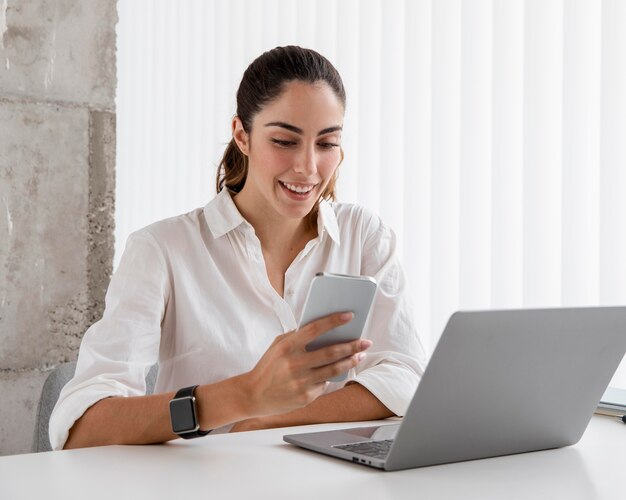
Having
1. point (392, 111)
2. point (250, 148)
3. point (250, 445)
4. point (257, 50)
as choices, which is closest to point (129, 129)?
point (257, 50)

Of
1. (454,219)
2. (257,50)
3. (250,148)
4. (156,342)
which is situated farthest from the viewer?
(257,50)

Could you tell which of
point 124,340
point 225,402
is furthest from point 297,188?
point 225,402

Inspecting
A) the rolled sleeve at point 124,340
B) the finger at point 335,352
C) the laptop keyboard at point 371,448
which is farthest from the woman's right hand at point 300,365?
the rolled sleeve at point 124,340

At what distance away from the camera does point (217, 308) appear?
191 centimetres

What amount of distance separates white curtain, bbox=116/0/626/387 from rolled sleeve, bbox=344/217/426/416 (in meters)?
0.34

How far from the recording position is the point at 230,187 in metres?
2.13

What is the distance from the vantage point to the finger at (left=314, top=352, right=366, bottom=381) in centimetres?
129

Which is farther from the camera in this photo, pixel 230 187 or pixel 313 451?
pixel 230 187

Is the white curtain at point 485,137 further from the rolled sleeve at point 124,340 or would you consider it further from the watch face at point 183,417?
the watch face at point 183,417

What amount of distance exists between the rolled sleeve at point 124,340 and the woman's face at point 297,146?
313 millimetres

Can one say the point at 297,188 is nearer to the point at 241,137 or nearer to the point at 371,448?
the point at 241,137

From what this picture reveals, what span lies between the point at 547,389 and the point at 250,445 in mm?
491

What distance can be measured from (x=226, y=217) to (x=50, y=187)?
0.82m

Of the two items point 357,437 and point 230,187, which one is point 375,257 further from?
point 357,437
